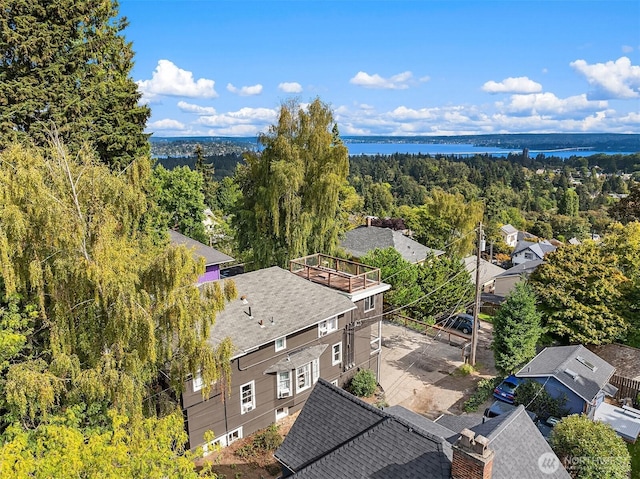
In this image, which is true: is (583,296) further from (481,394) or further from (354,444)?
(354,444)

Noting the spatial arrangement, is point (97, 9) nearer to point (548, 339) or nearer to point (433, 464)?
point (433, 464)

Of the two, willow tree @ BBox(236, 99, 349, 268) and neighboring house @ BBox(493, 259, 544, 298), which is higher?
Result: willow tree @ BBox(236, 99, 349, 268)

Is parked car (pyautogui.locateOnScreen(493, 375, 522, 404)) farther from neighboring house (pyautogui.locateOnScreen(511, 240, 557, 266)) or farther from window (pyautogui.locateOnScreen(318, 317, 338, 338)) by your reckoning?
neighboring house (pyautogui.locateOnScreen(511, 240, 557, 266))

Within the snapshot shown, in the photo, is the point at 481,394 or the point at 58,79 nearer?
the point at 58,79

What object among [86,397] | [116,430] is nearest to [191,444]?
[86,397]

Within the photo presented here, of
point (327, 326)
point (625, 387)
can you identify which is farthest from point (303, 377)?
point (625, 387)

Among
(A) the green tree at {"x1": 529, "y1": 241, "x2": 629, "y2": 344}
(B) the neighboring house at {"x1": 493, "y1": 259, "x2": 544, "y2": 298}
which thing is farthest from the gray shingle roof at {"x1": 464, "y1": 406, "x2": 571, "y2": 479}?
(B) the neighboring house at {"x1": 493, "y1": 259, "x2": 544, "y2": 298}

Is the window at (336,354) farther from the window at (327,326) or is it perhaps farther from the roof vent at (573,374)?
the roof vent at (573,374)
